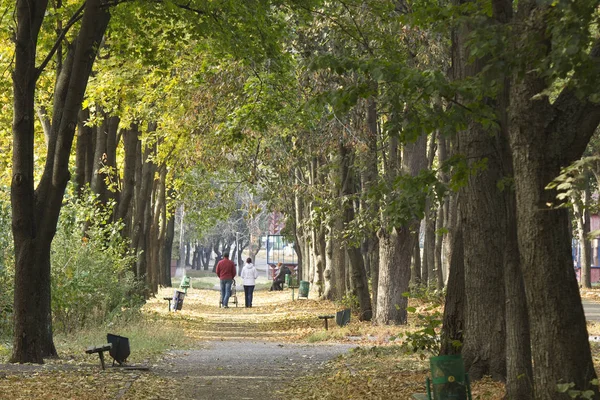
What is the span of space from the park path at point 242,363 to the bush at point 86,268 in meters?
2.43

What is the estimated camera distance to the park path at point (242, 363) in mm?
14070

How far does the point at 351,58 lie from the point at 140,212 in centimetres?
2646

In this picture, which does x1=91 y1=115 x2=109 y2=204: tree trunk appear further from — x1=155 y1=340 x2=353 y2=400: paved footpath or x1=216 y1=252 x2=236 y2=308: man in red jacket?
x1=216 y1=252 x2=236 y2=308: man in red jacket

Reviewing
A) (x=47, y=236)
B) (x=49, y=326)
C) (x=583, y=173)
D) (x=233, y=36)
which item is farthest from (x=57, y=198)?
(x=583, y=173)

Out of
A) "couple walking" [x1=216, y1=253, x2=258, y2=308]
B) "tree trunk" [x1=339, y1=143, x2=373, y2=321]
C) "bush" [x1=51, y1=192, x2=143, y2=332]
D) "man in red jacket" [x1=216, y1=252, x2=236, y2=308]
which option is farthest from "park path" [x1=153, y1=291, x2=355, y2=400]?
"couple walking" [x1=216, y1=253, x2=258, y2=308]

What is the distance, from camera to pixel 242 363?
1789 cm

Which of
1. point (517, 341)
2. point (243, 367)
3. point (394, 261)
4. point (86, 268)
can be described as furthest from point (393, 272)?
point (517, 341)

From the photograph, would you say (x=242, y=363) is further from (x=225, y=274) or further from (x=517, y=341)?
(x=225, y=274)

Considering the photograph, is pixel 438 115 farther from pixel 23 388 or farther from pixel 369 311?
pixel 369 311

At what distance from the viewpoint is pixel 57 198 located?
16953 millimetres

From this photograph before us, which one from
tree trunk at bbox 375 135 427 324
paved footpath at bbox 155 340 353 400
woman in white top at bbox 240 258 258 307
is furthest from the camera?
woman in white top at bbox 240 258 258 307

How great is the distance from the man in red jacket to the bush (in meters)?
10.8

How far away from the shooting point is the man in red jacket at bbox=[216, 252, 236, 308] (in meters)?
38.0

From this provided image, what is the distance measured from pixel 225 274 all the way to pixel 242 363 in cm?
2084
